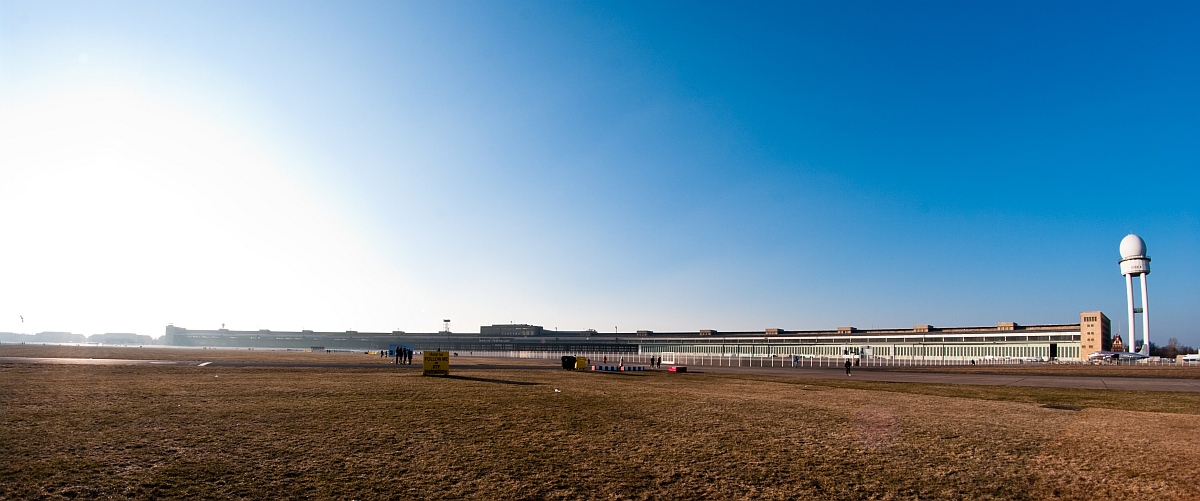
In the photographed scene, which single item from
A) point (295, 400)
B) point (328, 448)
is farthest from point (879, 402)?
point (295, 400)

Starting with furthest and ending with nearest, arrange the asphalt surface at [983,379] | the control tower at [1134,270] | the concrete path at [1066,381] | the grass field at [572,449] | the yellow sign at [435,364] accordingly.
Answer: the control tower at [1134,270] → the yellow sign at [435,364] → the asphalt surface at [983,379] → the concrete path at [1066,381] → the grass field at [572,449]

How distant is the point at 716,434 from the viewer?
1470 centimetres

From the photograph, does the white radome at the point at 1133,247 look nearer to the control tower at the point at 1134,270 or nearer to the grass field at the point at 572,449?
the control tower at the point at 1134,270

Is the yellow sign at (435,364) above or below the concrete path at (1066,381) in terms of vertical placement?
above

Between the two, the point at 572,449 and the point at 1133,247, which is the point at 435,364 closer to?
the point at 572,449

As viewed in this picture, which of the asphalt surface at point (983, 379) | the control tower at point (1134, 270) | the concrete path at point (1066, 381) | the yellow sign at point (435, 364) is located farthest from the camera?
the control tower at point (1134, 270)

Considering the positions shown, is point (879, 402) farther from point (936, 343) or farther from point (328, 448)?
point (936, 343)

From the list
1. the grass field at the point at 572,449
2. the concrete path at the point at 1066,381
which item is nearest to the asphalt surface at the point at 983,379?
the concrete path at the point at 1066,381

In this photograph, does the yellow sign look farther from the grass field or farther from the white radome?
the white radome

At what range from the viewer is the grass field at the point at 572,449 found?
9.45 meters

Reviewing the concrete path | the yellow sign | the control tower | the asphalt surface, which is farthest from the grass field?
the control tower

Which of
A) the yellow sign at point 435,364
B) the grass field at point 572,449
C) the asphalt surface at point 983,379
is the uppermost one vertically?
the grass field at point 572,449

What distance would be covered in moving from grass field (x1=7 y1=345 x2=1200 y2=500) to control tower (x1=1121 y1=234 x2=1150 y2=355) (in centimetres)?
15200

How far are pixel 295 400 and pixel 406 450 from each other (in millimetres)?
11346
